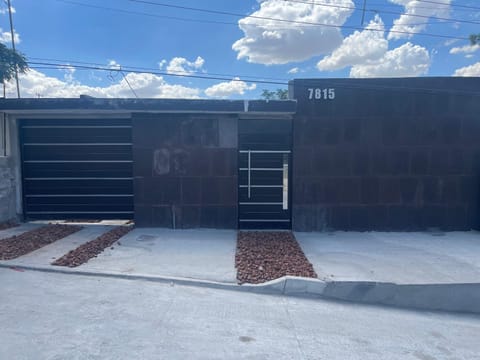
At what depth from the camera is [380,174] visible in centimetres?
816

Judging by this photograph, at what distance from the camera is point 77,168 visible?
859 cm

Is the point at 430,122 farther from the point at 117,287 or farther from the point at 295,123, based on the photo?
the point at 117,287

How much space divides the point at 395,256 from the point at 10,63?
1207 centimetres

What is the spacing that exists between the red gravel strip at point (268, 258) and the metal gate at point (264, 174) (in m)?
0.50

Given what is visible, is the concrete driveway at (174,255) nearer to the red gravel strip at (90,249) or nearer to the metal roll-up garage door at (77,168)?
the red gravel strip at (90,249)

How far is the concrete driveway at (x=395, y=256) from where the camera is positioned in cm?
516

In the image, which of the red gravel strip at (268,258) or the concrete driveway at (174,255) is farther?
the concrete driveway at (174,255)

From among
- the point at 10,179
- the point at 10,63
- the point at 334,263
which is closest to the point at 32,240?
the point at 10,179

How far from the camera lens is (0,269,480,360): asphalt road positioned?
10.6 feet

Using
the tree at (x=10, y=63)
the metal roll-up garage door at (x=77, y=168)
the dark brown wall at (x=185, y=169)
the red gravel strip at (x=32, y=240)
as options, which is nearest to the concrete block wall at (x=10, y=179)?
the metal roll-up garage door at (x=77, y=168)

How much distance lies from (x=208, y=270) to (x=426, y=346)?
322 cm

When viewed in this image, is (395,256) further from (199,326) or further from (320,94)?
(199,326)

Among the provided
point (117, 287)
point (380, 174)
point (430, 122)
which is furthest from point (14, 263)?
point (430, 122)

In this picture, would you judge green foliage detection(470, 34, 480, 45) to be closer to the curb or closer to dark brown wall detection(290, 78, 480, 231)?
dark brown wall detection(290, 78, 480, 231)
